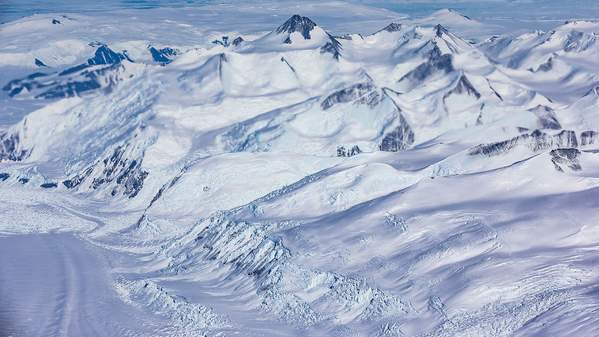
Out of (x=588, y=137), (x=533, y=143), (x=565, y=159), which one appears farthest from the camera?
(x=588, y=137)

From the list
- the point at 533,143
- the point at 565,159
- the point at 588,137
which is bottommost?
the point at 588,137

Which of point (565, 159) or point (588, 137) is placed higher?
point (565, 159)

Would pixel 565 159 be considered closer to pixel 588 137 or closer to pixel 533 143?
pixel 533 143

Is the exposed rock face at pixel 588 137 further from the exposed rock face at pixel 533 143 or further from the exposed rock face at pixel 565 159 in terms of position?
the exposed rock face at pixel 565 159

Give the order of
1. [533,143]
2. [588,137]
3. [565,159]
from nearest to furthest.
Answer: [565,159] < [533,143] < [588,137]

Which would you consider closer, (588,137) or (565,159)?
(565,159)

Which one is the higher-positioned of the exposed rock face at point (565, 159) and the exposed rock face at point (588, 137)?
the exposed rock face at point (565, 159)

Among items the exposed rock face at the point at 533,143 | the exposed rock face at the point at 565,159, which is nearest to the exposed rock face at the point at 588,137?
the exposed rock face at the point at 533,143

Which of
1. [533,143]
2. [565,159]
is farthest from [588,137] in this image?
[565,159]

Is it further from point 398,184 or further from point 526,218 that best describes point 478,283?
point 398,184
